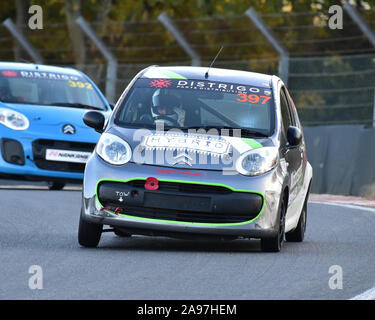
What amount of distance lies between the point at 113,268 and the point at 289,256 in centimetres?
177

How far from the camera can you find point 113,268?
8758 millimetres

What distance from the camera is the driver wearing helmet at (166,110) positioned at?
1056 cm

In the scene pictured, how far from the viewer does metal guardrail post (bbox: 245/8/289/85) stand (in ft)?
68.4

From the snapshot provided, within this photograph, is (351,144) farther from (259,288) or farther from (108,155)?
(259,288)

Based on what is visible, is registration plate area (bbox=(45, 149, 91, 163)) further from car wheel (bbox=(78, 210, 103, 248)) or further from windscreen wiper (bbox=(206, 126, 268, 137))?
car wheel (bbox=(78, 210, 103, 248))

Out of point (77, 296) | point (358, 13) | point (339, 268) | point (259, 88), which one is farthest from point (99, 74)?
point (77, 296)

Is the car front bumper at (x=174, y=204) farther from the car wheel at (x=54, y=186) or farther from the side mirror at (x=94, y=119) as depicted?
the car wheel at (x=54, y=186)

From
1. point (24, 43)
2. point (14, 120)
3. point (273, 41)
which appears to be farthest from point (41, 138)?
point (24, 43)

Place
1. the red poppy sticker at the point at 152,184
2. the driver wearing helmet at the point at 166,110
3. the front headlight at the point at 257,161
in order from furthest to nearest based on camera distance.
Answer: the driver wearing helmet at the point at 166,110 → the front headlight at the point at 257,161 → the red poppy sticker at the point at 152,184

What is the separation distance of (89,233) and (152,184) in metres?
0.72

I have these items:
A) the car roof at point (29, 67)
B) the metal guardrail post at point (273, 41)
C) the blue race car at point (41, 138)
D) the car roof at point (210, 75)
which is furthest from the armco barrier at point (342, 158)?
the car roof at point (210, 75)

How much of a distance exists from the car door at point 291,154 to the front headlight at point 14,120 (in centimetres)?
525

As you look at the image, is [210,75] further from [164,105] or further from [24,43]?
[24,43]

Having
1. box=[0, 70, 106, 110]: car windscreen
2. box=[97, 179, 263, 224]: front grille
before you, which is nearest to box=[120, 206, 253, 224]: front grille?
box=[97, 179, 263, 224]: front grille
